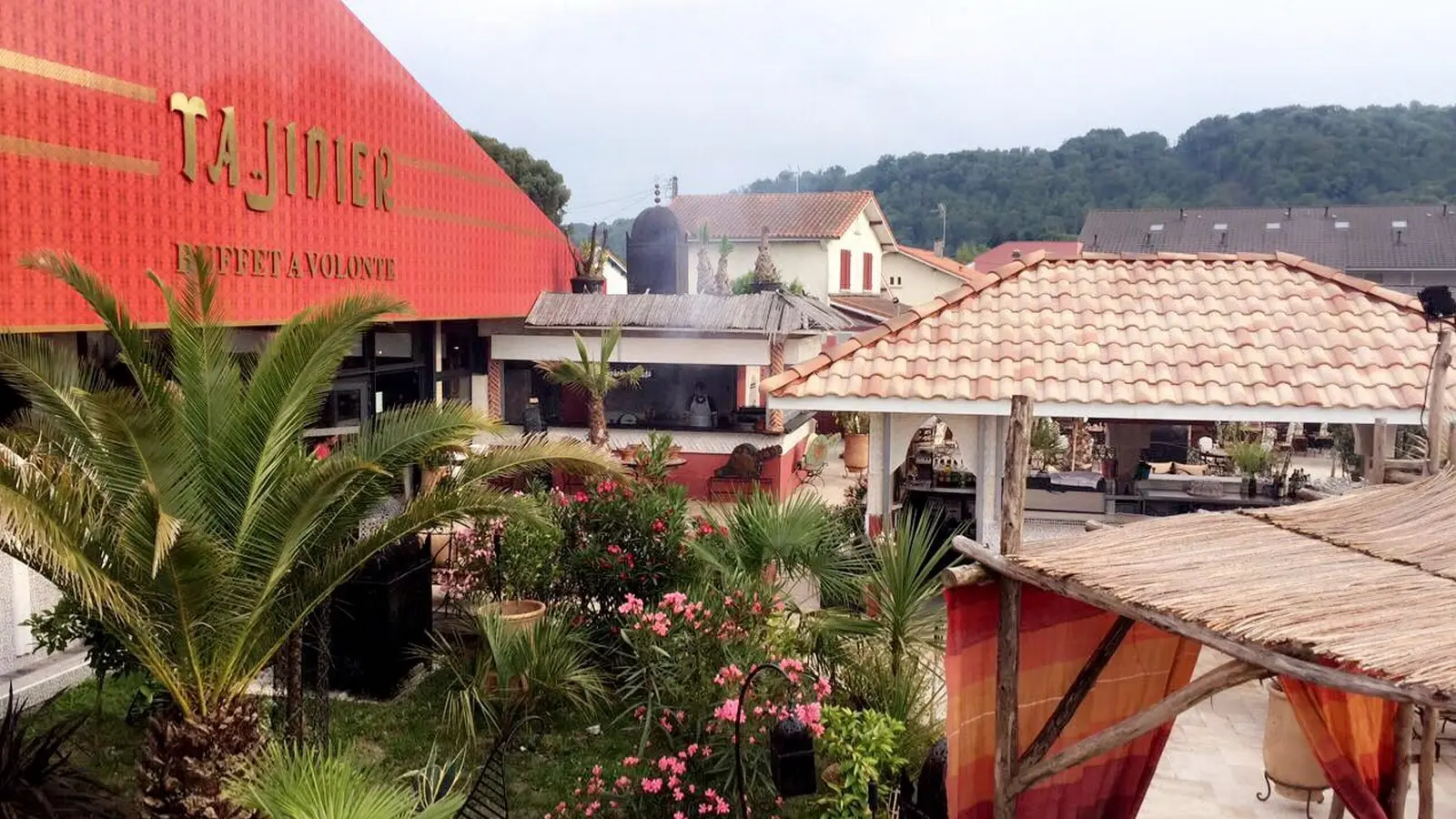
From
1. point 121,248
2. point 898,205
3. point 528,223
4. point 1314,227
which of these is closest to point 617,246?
point 898,205

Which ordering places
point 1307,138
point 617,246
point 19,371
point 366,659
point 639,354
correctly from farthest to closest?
point 1307,138
point 617,246
point 639,354
point 366,659
point 19,371

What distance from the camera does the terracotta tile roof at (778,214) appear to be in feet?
108

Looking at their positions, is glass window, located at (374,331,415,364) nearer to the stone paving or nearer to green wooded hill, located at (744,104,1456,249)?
the stone paving

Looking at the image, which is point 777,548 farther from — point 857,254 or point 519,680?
point 857,254

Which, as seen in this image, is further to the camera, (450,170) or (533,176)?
(533,176)

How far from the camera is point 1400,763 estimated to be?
5.97 meters

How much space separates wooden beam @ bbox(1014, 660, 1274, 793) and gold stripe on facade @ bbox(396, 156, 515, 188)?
40.1 ft

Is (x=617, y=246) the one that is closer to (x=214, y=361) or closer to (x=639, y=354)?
(x=639, y=354)

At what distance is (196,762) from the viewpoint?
6.28 meters

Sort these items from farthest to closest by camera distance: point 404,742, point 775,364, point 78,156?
point 775,364
point 78,156
point 404,742

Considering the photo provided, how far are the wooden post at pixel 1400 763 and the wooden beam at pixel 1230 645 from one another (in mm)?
2298

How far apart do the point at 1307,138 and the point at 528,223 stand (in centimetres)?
5801

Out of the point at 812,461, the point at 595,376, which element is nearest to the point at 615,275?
the point at 812,461

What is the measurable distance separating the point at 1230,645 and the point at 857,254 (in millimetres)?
32095
